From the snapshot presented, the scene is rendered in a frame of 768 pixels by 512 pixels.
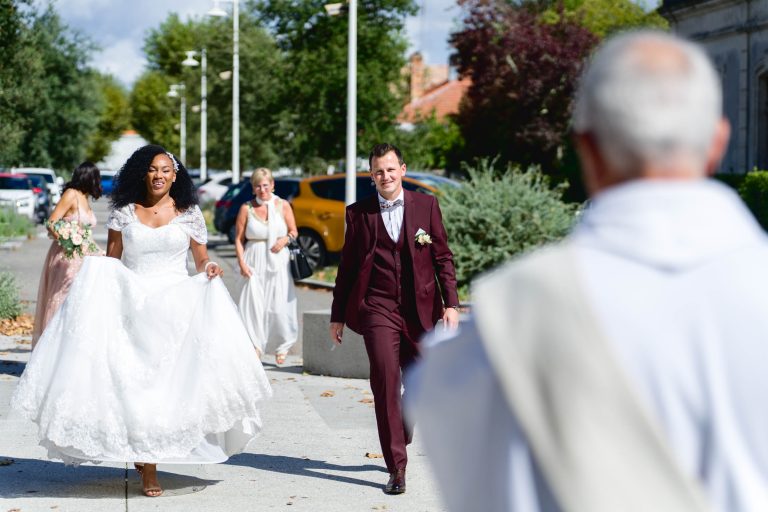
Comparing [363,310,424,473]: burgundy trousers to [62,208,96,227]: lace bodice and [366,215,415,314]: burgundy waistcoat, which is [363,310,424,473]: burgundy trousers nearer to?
[366,215,415,314]: burgundy waistcoat

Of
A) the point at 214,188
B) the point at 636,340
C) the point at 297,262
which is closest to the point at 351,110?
the point at 297,262

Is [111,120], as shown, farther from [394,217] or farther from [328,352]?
[394,217]

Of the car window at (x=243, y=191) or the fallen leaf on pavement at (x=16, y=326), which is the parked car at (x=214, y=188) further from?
the fallen leaf on pavement at (x=16, y=326)

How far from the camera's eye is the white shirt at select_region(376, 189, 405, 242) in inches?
298

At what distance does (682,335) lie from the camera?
2.12 metres

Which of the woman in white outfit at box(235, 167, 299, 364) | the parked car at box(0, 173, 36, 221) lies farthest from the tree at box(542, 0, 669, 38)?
the woman in white outfit at box(235, 167, 299, 364)

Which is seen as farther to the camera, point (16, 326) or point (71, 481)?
point (16, 326)

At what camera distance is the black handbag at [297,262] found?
1358cm

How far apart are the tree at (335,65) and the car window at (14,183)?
12.0m

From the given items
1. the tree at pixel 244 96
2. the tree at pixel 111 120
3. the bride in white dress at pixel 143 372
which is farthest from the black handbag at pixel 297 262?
the tree at pixel 111 120

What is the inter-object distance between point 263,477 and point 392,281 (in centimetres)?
136

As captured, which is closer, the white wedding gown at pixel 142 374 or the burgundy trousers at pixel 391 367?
the white wedding gown at pixel 142 374

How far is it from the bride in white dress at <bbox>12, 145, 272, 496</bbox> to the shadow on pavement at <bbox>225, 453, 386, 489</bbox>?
64cm

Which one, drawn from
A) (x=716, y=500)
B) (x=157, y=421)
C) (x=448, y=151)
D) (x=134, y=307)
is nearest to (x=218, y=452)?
(x=157, y=421)
